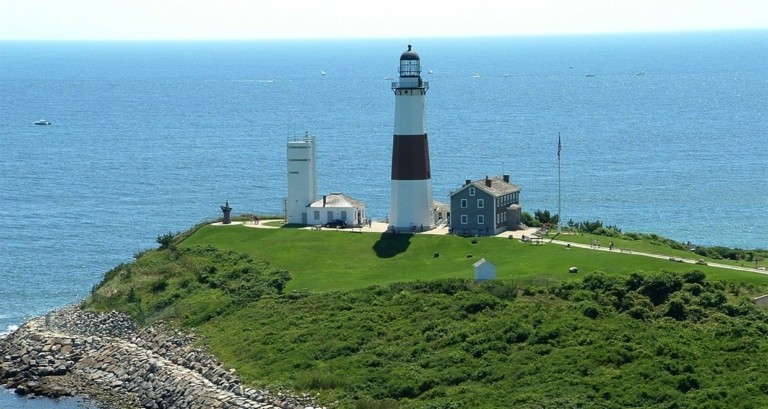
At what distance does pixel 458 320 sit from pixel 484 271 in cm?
573

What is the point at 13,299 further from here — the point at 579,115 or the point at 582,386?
the point at 579,115

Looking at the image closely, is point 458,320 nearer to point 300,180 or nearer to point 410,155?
point 410,155

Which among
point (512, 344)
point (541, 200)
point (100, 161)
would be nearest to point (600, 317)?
point (512, 344)

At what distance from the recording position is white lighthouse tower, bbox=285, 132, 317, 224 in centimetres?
7331

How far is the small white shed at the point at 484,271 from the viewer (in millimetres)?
58125

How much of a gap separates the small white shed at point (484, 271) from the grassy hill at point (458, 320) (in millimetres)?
530

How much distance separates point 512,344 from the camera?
49.6m

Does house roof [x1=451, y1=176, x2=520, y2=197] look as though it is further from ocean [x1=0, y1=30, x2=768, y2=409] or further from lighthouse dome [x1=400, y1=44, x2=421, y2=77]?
ocean [x1=0, y1=30, x2=768, y2=409]

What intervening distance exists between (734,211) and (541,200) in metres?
12.6

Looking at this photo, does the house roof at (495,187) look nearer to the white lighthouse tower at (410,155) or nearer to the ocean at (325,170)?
the white lighthouse tower at (410,155)

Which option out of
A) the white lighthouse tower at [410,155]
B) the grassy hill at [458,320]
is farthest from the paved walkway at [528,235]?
the grassy hill at [458,320]

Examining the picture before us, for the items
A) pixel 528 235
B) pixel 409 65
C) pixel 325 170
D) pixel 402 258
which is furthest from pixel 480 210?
pixel 325 170

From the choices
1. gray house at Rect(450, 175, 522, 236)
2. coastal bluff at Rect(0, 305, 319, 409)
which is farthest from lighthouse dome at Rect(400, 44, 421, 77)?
coastal bluff at Rect(0, 305, 319, 409)

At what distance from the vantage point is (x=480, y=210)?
68812mm
